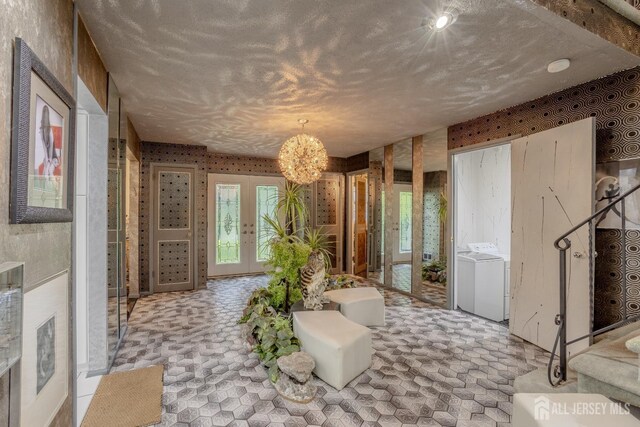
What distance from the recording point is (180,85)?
9.53ft

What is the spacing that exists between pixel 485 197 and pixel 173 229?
529cm

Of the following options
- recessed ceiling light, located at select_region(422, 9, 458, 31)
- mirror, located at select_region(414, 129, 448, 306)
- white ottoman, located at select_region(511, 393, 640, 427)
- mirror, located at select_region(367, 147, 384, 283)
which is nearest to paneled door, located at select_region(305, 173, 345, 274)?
mirror, located at select_region(367, 147, 384, 283)

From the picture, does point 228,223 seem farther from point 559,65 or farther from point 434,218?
point 559,65

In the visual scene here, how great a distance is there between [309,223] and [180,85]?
423 cm

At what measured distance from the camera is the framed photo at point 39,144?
1.14 meters

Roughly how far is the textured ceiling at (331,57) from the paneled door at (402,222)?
3.76m

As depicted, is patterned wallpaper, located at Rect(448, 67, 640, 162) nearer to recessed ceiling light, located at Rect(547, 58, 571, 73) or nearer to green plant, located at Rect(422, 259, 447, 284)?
recessed ceiling light, located at Rect(547, 58, 571, 73)

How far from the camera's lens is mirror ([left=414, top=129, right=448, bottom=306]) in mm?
5336

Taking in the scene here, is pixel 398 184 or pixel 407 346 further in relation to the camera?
pixel 398 184

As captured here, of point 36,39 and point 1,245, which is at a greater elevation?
point 36,39

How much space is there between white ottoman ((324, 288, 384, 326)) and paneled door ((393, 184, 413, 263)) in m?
3.92

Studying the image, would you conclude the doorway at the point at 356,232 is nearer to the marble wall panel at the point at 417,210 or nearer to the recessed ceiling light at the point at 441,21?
the marble wall panel at the point at 417,210

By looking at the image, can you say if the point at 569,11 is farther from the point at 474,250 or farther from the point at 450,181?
the point at 474,250

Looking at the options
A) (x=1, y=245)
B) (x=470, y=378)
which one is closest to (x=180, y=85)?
(x=1, y=245)
